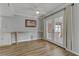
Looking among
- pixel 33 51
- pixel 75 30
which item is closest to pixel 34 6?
pixel 33 51

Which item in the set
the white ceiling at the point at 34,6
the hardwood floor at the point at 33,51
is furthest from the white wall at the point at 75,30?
the white ceiling at the point at 34,6

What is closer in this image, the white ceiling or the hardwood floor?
the hardwood floor

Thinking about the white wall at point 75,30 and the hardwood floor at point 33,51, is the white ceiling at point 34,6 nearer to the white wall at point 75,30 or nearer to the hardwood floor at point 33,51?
the white wall at point 75,30

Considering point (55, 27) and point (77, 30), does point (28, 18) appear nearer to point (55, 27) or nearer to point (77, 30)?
point (55, 27)

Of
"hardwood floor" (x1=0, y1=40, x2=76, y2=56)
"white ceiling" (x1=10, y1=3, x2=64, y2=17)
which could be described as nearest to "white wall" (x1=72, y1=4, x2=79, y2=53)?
"hardwood floor" (x1=0, y1=40, x2=76, y2=56)

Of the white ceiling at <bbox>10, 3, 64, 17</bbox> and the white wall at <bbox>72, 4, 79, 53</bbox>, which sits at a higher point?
the white ceiling at <bbox>10, 3, 64, 17</bbox>

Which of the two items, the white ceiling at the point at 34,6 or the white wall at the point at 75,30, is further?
the white ceiling at the point at 34,6

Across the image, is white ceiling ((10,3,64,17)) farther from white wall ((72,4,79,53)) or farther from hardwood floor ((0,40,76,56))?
hardwood floor ((0,40,76,56))

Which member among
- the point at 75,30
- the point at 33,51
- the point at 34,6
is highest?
the point at 34,6

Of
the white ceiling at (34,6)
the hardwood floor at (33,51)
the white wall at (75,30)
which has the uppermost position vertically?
the white ceiling at (34,6)

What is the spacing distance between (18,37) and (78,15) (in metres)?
3.65

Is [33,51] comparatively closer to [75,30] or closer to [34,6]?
[75,30]

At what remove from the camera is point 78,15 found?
10.6 ft

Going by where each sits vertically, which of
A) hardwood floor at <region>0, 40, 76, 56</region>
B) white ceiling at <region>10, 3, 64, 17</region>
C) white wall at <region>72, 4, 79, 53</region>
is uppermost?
white ceiling at <region>10, 3, 64, 17</region>
